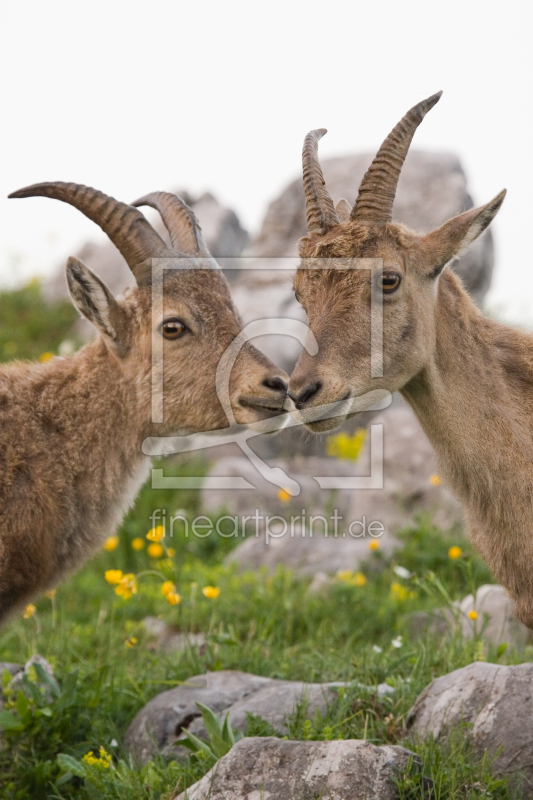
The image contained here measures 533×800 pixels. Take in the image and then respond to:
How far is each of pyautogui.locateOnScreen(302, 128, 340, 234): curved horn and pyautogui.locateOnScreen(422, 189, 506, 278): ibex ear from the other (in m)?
0.59

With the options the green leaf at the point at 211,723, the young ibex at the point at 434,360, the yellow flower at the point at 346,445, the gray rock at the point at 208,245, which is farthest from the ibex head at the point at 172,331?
the gray rock at the point at 208,245

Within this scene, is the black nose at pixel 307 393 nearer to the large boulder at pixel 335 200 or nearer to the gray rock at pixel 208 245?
the large boulder at pixel 335 200

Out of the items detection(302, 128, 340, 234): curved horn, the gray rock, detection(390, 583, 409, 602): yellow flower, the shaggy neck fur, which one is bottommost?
detection(390, 583, 409, 602): yellow flower

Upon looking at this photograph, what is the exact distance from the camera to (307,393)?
4.60 meters

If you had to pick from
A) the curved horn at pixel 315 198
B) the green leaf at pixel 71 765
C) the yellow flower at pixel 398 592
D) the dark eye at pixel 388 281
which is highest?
the curved horn at pixel 315 198

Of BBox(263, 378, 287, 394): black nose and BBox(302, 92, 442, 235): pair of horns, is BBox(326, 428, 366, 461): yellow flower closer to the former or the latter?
BBox(263, 378, 287, 394): black nose

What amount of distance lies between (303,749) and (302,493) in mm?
6145

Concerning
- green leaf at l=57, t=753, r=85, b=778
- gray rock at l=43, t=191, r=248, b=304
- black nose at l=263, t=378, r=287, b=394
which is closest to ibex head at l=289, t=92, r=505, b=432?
black nose at l=263, t=378, r=287, b=394

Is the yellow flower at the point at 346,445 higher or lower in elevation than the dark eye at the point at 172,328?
lower

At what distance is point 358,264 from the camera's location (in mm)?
4773

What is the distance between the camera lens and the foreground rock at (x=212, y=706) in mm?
5148

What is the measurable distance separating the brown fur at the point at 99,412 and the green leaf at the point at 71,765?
2.86ft

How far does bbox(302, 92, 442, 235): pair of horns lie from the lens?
482 centimetres

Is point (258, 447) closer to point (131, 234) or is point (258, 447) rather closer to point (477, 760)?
point (131, 234)
